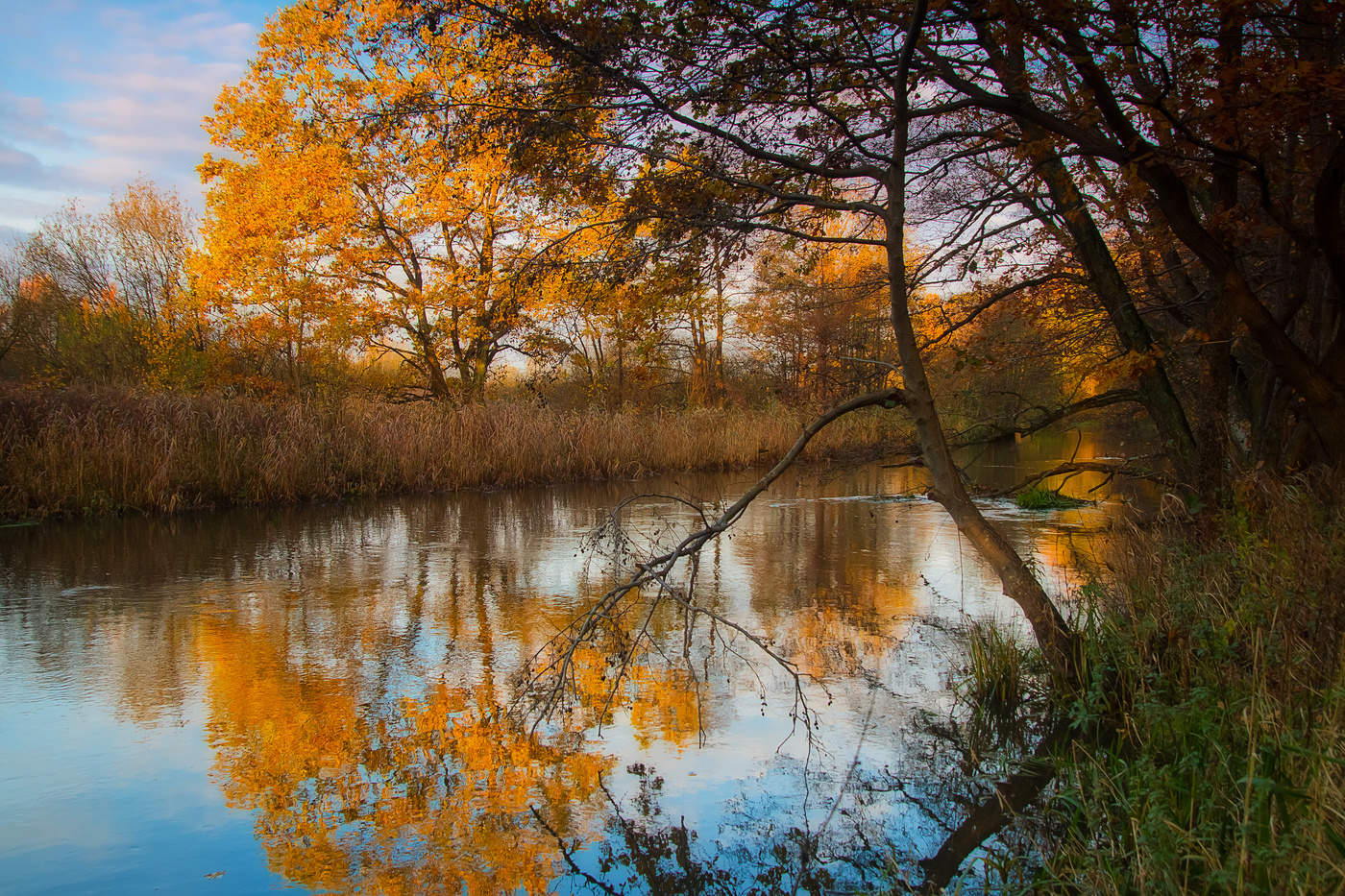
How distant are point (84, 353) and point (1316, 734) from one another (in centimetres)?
2475

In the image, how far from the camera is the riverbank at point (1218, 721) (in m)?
2.45

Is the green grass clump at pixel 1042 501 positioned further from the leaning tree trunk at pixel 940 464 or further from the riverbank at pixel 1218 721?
the leaning tree trunk at pixel 940 464

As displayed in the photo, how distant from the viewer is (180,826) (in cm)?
360

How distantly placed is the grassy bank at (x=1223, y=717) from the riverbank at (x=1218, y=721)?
1cm

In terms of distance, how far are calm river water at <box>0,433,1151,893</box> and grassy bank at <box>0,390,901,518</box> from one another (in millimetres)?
2671

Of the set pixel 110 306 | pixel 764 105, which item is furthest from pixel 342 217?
pixel 764 105

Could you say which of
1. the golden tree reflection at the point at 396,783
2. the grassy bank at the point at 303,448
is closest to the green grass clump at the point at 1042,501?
the grassy bank at the point at 303,448

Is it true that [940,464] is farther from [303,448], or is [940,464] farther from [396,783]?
[303,448]

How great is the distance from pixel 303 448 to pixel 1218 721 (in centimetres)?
1325

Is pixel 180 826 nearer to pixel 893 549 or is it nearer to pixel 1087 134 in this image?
pixel 1087 134

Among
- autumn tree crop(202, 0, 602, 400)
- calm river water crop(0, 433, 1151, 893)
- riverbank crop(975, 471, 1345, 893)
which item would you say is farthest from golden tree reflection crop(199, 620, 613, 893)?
autumn tree crop(202, 0, 602, 400)

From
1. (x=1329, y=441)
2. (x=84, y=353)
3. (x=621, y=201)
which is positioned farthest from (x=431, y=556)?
(x=84, y=353)

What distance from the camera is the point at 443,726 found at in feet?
14.9

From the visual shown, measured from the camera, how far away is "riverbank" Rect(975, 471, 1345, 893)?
8.04ft
